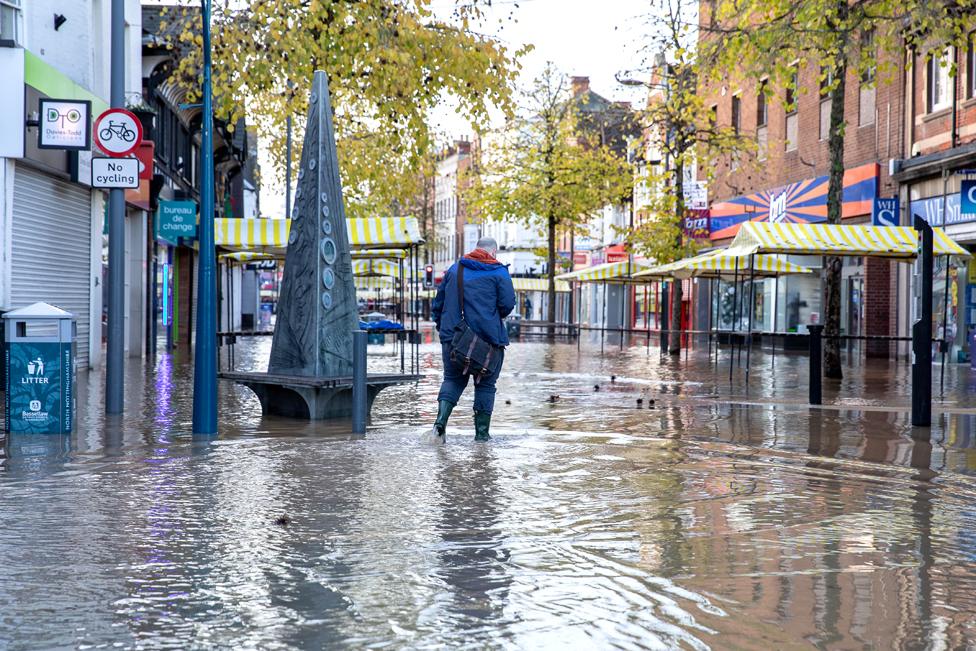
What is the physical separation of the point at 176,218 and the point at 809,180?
16.3 m

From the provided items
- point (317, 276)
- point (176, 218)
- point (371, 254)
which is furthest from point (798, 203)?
point (317, 276)

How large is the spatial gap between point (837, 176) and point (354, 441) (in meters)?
12.9

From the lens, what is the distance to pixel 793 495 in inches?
335

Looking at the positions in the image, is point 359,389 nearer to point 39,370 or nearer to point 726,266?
point 39,370

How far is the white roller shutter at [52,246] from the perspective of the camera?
1969 centimetres

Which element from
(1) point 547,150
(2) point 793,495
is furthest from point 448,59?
(1) point 547,150

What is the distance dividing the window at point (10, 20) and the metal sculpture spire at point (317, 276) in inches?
274

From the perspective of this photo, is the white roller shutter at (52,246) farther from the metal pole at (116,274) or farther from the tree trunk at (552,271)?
the tree trunk at (552,271)

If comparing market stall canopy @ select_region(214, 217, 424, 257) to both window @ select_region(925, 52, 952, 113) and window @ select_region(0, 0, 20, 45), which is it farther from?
window @ select_region(925, 52, 952, 113)

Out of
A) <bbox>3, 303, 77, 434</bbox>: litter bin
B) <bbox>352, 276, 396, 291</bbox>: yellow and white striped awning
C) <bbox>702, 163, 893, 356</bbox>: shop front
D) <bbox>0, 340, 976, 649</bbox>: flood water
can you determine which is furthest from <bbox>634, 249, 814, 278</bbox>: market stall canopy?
<bbox>352, 276, 396, 291</bbox>: yellow and white striped awning

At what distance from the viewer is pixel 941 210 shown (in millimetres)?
28141

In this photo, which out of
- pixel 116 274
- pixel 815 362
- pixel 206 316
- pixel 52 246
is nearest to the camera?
pixel 206 316

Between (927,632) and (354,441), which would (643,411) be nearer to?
(354,441)

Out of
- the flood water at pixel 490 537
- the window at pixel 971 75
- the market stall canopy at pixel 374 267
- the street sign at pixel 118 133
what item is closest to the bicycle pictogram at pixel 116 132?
the street sign at pixel 118 133
